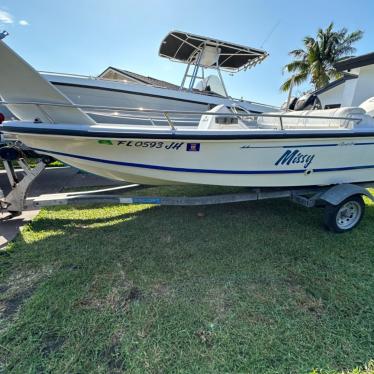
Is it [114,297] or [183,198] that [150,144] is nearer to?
[183,198]

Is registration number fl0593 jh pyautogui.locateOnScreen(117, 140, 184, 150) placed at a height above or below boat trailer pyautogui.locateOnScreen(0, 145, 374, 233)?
above

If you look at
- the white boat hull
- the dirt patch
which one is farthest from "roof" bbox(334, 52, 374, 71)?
the dirt patch

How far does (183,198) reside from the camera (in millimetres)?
3355

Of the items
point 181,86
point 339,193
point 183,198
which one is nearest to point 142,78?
point 181,86

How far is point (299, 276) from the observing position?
254cm

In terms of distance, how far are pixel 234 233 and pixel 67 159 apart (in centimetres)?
233

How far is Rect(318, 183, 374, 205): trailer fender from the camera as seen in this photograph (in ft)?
10.8

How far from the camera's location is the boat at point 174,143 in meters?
2.75

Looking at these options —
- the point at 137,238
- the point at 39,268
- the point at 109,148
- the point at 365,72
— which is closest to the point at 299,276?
the point at 137,238

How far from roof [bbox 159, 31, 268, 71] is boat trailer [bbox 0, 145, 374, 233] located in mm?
4670

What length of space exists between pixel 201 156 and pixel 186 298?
1549mm

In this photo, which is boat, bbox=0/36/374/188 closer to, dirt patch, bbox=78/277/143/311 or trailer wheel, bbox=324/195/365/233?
trailer wheel, bbox=324/195/365/233

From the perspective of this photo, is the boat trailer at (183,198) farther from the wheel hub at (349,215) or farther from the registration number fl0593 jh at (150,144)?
the registration number fl0593 jh at (150,144)

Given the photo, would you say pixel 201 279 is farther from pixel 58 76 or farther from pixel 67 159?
A: pixel 58 76
